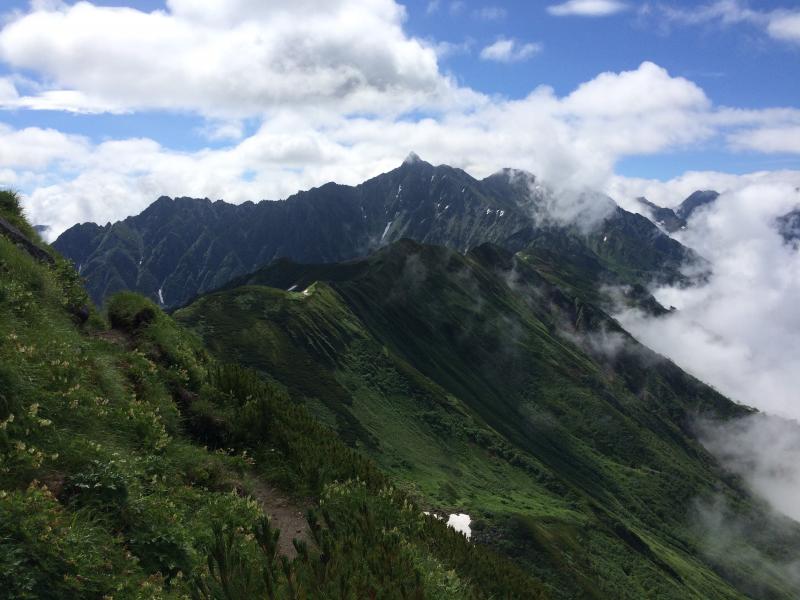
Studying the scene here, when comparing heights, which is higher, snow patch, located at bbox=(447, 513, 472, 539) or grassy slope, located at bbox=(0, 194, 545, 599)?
grassy slope, located at bbox=(0, 194, 545, 599)

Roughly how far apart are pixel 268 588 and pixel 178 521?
3.83 meters

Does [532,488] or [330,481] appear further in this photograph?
[532,488]

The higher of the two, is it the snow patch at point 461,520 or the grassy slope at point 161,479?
the grassy slope at point 161,479

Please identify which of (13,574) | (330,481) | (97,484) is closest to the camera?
(13,574)

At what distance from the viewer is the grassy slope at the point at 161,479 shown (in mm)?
12336

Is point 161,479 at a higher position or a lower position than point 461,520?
higher

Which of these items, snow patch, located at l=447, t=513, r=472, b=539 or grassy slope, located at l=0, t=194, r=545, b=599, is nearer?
grassy slope, located at l=0, t=194, r=545, b=599

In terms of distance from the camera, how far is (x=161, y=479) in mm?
16984

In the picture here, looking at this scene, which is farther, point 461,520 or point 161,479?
point 461,520

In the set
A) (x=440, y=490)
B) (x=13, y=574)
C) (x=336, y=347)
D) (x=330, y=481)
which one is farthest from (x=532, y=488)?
(x=13, y=574)

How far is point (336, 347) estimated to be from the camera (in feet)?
593

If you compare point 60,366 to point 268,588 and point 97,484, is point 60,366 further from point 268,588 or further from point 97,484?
point 268,588

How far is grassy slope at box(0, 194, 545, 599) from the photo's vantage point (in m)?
12.3

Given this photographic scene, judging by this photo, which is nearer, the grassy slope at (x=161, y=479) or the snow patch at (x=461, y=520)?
the grassy slope at (x=161, y=479)
